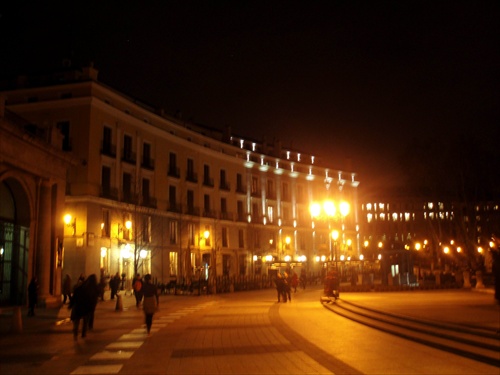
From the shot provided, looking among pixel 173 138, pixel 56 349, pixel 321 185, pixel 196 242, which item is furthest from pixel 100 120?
pixel 321 185

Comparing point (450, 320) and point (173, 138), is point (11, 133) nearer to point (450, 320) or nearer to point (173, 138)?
point (450, 320)

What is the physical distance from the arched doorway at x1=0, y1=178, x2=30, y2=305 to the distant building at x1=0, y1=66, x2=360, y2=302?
0.29 meters

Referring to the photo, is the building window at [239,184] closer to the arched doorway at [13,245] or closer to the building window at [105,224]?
the building window at [105,224]

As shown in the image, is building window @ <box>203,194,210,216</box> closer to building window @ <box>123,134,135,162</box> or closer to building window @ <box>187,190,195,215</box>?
building window @ <box>187,190,195,215</box>

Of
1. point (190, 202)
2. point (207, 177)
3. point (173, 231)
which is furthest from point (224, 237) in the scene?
point (173, 231)

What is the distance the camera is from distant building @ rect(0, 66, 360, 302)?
40500mm

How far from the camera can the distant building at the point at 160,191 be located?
4050cm

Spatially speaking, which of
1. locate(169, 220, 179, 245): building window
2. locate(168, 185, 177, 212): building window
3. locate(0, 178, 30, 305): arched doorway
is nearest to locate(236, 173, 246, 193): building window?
locate(168, 185, 177, 212): building window

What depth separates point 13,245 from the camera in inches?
907

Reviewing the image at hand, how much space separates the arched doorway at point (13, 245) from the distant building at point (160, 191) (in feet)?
0.96

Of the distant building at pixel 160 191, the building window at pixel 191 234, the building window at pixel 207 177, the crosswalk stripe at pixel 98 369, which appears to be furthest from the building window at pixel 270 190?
the crosswalk stripe at pixel 98 369

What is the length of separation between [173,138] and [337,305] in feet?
108

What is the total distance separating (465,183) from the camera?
127 feet

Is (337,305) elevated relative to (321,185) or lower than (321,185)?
lower
